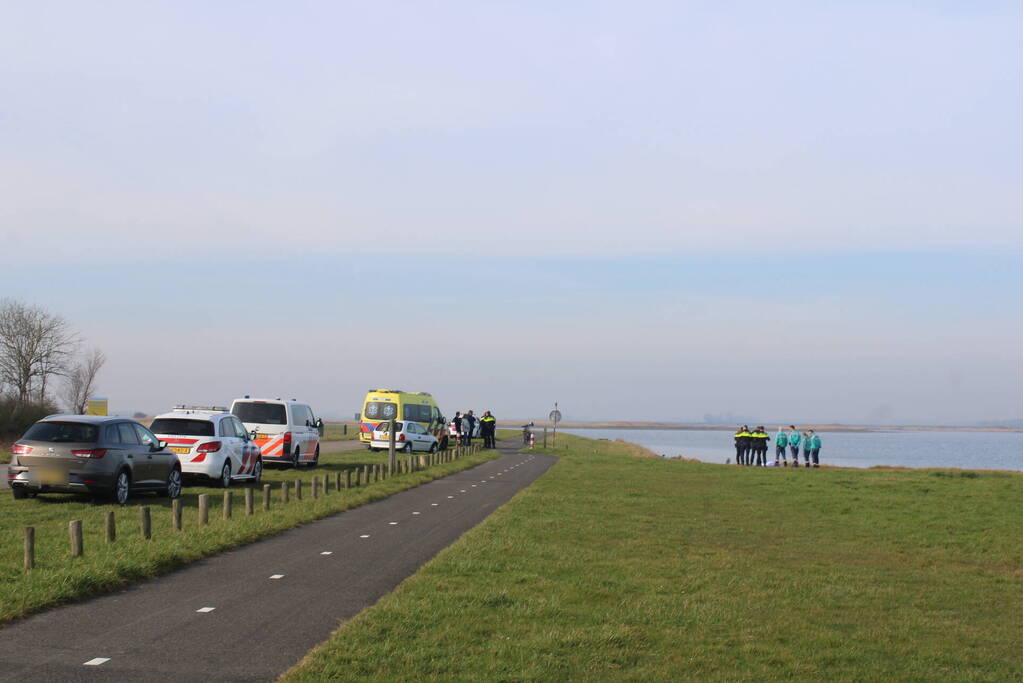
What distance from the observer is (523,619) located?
8.90 meters

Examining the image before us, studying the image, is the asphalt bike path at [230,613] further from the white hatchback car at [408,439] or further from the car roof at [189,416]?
the white hatchback car at [408,439]

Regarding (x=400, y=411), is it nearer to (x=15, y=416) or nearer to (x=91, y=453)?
(x=15, y=416)

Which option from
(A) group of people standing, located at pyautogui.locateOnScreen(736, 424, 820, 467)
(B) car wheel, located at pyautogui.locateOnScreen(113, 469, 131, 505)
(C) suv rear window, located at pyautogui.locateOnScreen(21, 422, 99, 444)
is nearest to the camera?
(C) suv rear window, located at pyautogui.locateOnScreen(21, 422, 99, 444)

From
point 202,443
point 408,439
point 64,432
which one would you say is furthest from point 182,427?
point 408,439

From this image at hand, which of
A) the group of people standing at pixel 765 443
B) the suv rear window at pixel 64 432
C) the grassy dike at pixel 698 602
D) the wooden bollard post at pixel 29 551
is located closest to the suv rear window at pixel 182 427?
the suv rear window at pixel 64 432

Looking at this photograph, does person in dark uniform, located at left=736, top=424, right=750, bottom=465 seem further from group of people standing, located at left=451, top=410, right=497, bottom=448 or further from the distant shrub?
the distant shrub

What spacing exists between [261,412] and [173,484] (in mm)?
9170

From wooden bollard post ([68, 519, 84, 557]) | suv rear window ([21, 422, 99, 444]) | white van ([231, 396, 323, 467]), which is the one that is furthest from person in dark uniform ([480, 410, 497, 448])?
wooden bollard post ([68, 519, 84, 557])

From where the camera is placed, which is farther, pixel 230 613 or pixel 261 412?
pixel 261 412

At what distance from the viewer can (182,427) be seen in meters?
22.8

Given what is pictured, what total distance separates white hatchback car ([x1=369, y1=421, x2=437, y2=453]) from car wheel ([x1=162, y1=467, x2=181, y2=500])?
20044 mm

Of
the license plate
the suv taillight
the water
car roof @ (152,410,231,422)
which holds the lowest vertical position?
the water

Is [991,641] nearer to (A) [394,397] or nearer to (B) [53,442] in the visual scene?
(B) [53,442]

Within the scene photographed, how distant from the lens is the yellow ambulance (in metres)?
44.4
